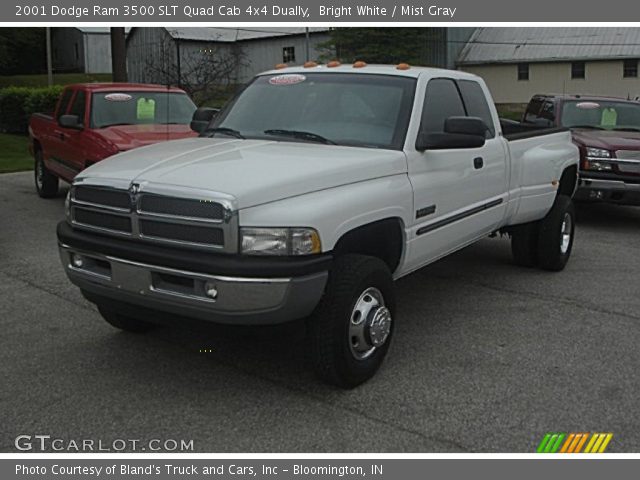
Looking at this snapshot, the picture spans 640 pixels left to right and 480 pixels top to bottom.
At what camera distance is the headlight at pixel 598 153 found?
9695mm

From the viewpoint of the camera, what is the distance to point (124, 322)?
5.16 meters

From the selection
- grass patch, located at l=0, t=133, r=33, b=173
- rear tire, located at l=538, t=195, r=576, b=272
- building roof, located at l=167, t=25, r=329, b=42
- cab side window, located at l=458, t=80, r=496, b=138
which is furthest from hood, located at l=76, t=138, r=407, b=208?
building roof, located at l=167, t=25, r=329, b=42

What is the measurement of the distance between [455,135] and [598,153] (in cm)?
561

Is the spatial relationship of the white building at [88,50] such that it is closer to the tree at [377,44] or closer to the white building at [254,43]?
the white building at [254,43]

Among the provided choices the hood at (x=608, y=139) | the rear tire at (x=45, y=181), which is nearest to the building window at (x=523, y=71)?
the hood at (x=608, y=139)

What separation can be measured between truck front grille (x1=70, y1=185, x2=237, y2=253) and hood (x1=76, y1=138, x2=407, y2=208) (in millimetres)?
79

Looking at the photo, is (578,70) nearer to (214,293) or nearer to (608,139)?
(608,139)

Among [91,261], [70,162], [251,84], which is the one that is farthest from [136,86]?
[91,261]

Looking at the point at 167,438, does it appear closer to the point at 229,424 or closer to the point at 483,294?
the point at 229,424

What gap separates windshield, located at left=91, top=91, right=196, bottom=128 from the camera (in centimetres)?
985

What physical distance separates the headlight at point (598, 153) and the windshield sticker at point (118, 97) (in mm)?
6238

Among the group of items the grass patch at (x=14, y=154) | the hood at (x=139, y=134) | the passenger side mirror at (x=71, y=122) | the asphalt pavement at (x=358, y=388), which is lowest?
the asphalt pavement at (x=358, y=388)

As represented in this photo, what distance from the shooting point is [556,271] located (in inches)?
289

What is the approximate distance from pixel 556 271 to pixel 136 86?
6469 millimetres
